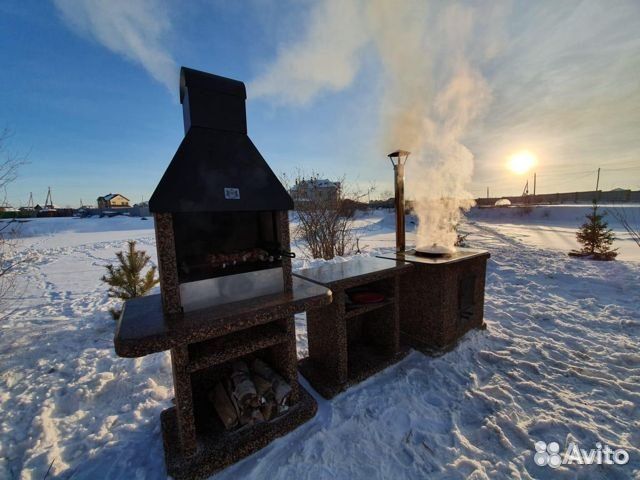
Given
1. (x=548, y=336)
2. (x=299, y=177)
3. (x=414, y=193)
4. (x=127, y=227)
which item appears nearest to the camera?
(x=548, y=336)

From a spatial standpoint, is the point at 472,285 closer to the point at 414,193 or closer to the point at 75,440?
the point at 414,193

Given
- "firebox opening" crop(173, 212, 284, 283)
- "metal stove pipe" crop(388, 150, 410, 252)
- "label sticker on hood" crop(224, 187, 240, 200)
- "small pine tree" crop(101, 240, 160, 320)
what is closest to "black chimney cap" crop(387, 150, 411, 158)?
"metal stove pipe" crop(388, 150, 410, 252)

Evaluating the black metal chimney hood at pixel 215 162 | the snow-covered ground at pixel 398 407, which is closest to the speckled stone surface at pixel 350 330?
the snow-covered ground at pixel 398 407

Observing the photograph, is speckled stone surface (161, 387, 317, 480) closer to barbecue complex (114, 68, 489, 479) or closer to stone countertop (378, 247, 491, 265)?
barbecue complex (114, 68, 489, 479)

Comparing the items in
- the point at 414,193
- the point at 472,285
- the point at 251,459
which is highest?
the point at 414,193

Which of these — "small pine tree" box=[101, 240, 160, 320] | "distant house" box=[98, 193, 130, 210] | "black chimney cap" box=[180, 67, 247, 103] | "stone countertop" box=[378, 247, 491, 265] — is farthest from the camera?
"distant house" box=[98, 193, 130, 210]

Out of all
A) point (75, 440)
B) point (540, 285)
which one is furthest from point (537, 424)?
point (540, 285)

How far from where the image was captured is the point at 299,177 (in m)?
8.74

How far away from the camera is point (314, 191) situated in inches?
331

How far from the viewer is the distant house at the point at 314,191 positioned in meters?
8.36

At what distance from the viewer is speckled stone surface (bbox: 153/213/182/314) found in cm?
168

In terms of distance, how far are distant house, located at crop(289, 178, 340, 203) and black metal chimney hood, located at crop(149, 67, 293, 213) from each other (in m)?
6.16

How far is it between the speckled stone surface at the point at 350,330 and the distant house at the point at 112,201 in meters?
58.7

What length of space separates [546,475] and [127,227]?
2770 cm
